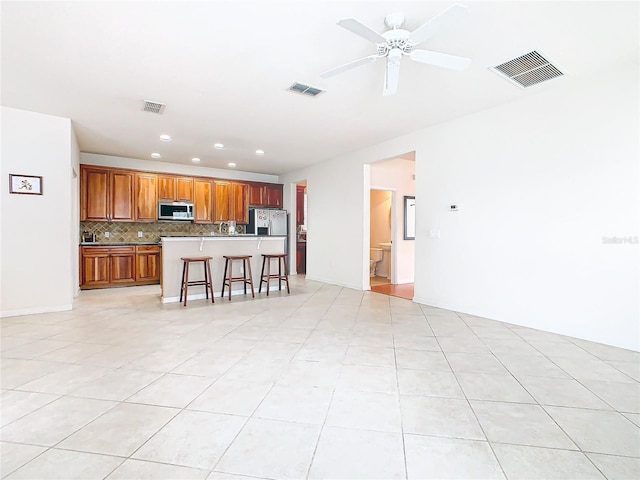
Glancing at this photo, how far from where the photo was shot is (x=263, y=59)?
3.01 meters

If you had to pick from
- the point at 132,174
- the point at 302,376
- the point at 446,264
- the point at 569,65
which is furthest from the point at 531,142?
the point at 132,174

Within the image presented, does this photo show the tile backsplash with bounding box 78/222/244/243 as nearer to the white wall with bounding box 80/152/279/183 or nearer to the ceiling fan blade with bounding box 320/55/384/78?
the white wall with bounding box 80/152/279/183

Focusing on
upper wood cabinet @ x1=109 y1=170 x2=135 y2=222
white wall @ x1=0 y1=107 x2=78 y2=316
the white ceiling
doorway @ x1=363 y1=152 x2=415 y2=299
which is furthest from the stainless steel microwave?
doorway @ x1=363 y1=152 x2=415 y2=299

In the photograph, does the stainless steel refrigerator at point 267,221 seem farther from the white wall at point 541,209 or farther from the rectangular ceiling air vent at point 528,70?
the rectangular ceiling air vent at point 528,70

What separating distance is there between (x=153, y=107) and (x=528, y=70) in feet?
13.9

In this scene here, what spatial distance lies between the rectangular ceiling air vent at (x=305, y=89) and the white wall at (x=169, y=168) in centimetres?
503

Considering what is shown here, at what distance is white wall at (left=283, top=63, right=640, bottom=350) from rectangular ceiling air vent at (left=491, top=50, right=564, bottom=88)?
0.98ft

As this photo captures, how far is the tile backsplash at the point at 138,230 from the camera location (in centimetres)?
703

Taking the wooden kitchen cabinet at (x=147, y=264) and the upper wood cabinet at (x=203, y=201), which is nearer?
the wooden kitchen cabinet at (x=147, y=264)

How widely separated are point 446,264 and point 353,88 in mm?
2765

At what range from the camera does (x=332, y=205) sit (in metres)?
7.08

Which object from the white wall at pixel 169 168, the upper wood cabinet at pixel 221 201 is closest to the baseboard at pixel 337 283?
the upper wood cabinet at pixel 221 201

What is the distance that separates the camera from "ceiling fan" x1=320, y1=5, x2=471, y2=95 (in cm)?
206

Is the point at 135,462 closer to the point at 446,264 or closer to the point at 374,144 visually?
the point at 446,264
